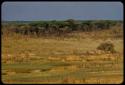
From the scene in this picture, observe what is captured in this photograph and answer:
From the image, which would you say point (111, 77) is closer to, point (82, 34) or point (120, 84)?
point (120, 84)

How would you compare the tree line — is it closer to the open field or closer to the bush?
the open field

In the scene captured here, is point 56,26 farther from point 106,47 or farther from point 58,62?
point 106,47

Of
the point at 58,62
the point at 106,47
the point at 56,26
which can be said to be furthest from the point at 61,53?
the point at 106,47

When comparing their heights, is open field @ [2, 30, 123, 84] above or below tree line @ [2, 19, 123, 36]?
below

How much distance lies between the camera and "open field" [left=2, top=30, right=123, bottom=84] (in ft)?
11.3

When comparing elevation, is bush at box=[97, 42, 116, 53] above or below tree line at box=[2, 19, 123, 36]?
below

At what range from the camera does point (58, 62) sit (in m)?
3.48

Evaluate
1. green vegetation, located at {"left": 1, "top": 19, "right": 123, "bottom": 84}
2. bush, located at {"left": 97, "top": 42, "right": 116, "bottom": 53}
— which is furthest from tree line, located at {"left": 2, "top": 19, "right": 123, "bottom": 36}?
bush, located at {"left": 97, "top": 42, "right": 116, "bottom": 53}

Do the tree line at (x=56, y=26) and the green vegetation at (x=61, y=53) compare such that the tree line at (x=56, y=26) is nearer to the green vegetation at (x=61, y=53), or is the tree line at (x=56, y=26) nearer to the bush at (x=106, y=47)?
the green vegetation at (x=61, y=53)

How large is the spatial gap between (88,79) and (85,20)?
0.63 meters

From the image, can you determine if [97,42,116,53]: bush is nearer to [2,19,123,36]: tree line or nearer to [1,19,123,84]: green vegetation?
[1,19,123,84]: green vegetation

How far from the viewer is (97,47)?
3533 mm

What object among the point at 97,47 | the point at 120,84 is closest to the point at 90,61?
the point at 97,47

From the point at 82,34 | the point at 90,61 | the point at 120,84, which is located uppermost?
the point at 82,34
